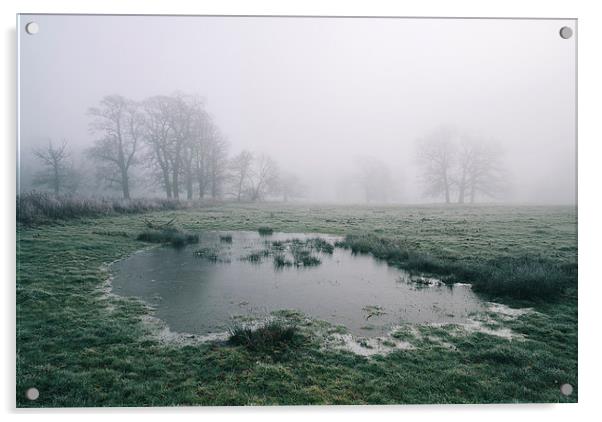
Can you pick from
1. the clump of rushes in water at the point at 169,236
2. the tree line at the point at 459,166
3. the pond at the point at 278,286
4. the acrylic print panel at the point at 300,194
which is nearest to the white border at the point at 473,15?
the acrylic print panel at the point at 300,194

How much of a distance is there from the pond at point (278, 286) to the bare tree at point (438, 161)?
1.42 meters

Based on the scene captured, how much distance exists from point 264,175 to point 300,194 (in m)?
0.64

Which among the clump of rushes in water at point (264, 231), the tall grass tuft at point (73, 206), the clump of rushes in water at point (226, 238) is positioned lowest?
the clump of rushes in water at point (226, 238)

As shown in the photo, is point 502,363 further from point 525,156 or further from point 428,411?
point 525,156

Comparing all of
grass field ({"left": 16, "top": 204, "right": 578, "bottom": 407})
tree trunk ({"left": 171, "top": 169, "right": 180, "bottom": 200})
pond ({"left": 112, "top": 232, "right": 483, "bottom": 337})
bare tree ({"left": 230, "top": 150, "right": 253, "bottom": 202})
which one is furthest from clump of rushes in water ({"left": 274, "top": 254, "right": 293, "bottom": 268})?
tree trunk ({"left": 171, "top": 169, "right": 180, "bottom": 200})

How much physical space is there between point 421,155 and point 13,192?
5.76 metres

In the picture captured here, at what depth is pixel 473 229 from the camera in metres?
5.80

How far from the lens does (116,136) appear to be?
18.2ft

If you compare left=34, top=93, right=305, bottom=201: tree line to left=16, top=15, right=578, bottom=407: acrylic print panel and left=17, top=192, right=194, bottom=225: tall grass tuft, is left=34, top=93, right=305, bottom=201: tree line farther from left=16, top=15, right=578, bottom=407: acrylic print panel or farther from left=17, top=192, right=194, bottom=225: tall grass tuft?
left=17, top=192, right=194, bottom=225: tall grass tuft

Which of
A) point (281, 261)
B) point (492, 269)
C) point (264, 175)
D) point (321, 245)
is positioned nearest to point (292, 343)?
point (281, 261)

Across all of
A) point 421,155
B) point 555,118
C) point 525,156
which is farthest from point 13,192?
point 555,118

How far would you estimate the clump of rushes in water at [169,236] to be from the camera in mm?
5766

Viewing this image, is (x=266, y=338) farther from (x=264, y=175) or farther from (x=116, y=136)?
(x=116, y=136)

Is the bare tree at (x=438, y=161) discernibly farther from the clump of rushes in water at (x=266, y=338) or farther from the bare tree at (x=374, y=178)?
the clump of rushes in water at (x=266, y=338)
